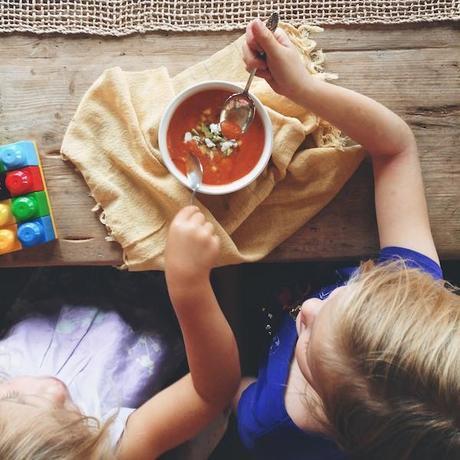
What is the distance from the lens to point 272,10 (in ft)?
2.85

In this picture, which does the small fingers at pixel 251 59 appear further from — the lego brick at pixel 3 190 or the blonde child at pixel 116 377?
the lego brick at pixel 3 190

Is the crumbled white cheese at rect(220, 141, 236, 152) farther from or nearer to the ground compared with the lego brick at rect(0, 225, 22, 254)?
farther from the ground

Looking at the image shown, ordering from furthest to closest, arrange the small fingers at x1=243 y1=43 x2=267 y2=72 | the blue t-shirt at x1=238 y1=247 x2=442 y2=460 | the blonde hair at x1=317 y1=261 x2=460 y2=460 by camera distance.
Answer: the blue t-shirt at x1=238 y1=247 x2=442 y2=460 < the small fingers at x1=243 y1=43 x2=267 y2=72 < the blonde hair at x1=317 y1=261 x2=460 y2=460

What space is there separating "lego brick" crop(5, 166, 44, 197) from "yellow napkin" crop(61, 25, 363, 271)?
55 millimetres

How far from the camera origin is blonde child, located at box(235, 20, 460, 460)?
2.19 ft

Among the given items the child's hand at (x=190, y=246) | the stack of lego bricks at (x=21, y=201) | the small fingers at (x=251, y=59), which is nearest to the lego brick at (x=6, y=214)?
the stack of lego bricks at (x=21, y=201)

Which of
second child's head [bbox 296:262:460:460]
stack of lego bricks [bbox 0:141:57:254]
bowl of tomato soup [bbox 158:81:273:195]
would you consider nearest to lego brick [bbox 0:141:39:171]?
stack of lego bricks [bbox 0:141:57:254]

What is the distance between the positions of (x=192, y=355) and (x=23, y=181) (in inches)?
12.9

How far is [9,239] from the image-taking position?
0.79 metres

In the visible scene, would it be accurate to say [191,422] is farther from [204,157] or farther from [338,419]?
[204,157]

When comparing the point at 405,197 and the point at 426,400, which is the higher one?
the point at 405,197

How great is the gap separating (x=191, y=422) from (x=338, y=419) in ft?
0.75

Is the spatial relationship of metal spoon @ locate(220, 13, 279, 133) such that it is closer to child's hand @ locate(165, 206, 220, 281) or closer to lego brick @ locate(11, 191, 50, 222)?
child's hand @ locate(165, 206, 220, 281)

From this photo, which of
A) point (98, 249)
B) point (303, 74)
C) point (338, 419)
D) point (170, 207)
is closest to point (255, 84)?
point (303, 74)
